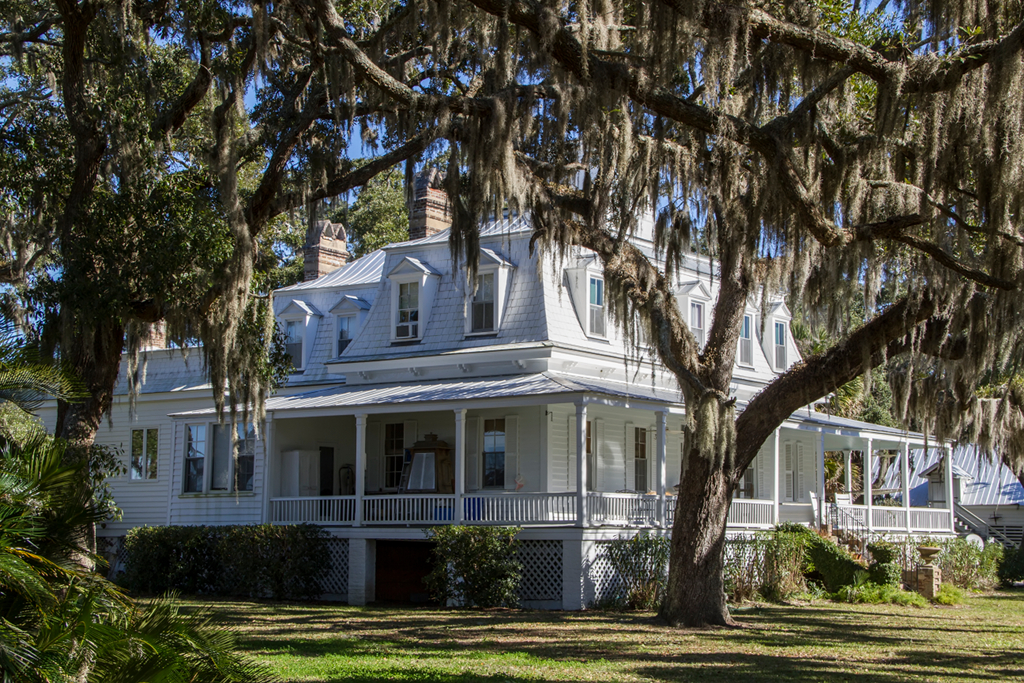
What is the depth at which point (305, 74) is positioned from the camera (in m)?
15.3

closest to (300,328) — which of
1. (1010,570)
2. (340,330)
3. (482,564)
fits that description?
(340,330)

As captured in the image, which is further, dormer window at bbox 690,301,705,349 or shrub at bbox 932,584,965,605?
dormer window at bbox 690,301,705,349

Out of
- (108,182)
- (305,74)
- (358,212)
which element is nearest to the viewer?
(108,182)

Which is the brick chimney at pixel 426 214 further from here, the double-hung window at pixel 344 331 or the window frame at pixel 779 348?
the window frame at pixel 779 348

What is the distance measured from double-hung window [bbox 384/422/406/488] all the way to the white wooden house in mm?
31

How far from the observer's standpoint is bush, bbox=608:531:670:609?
18.8 meters

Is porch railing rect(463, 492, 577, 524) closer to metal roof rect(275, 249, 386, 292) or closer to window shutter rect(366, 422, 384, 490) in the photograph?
window shutter rect(366, 422, 384, 490)

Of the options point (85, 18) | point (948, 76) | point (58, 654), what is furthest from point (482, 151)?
point (58, 654)

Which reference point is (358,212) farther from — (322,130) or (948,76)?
(948,76)

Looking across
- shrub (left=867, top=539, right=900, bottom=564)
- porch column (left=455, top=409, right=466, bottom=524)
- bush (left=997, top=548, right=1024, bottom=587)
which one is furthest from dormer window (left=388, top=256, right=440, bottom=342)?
bush (left=997, top=548, right=1024, bottom=587)

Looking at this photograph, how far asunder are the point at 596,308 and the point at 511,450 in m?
3.66

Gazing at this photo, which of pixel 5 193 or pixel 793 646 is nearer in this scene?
pixel 793 646

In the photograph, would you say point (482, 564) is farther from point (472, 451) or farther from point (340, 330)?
point (340, 330)

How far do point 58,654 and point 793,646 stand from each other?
9.93 metres
